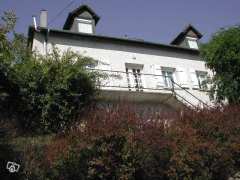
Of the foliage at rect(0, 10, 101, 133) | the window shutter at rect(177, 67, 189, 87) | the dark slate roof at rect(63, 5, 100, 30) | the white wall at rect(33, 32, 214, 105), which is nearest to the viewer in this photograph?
the foliage at rect(0, 10, 101, 133)

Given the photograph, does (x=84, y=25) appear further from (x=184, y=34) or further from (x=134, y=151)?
(x=134, y=151)

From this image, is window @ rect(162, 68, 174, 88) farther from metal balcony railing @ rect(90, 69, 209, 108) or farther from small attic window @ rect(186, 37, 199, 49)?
small attic window @ rect(186, 37, 199, 49)

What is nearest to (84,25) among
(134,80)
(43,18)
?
(43,18)

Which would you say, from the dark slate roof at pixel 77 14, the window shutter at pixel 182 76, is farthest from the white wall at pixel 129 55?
the dark slate roof at pixel 77 14

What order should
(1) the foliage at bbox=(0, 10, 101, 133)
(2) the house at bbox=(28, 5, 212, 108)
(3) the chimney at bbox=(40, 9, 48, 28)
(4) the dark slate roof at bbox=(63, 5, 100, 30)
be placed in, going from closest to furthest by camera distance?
(1) the foliage at bbox=(0, 10, 101, 133) → (2) the house at bbox=(28, 5, 212, 108) → (3) the chimney at bbox=(40, 9, 48, 28) → (4) the dark slate roof at bbox=(63, 5, 100, 30)

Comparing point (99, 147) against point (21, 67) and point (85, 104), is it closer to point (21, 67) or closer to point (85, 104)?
point (85, 104)

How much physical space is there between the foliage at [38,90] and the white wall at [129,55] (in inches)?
108

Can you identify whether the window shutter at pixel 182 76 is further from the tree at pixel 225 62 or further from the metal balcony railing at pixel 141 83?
the tree at pixel 225 62

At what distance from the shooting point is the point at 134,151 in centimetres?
787

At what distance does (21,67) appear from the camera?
37.6ft

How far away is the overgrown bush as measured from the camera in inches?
305

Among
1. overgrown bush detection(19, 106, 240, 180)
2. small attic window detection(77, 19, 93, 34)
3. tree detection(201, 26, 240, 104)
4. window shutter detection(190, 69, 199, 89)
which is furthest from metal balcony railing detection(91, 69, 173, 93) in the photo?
overgrown bush detection(19, 106, 240, 180)

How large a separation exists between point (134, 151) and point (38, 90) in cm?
512

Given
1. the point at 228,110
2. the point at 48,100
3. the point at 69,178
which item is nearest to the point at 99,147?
the point at 69,178
